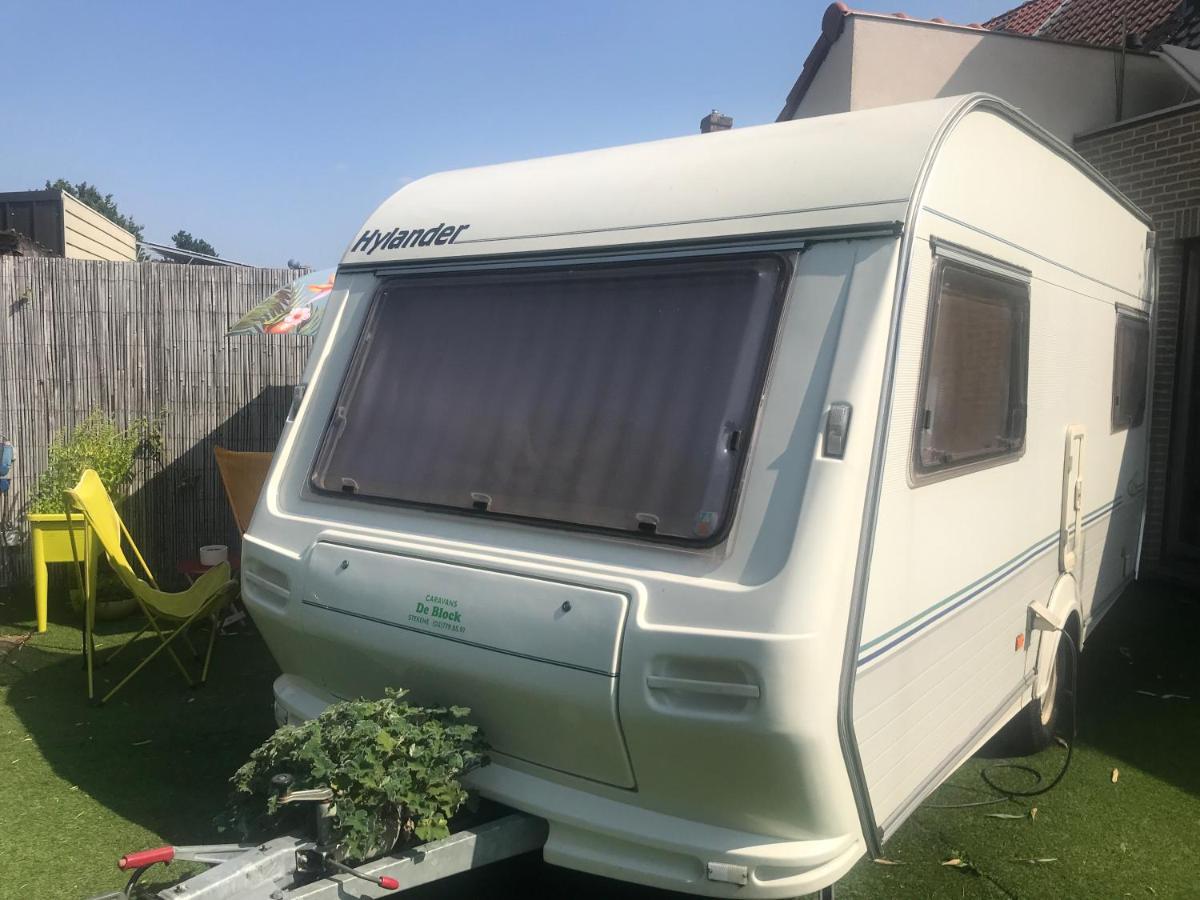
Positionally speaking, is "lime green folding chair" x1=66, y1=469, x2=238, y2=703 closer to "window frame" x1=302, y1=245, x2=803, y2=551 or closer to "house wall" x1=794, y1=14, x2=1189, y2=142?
"window frame" x1=302, y1=245, x2=803, y2=551

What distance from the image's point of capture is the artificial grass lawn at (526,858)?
346 centimetres

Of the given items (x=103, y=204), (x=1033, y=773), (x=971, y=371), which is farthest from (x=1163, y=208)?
(x=103, y=204)

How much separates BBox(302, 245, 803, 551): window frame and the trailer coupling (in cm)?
90

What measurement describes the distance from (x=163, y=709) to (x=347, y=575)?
2.45 m

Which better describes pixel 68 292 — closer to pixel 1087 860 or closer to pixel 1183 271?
pixel 1087 860

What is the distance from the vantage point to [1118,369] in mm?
5000

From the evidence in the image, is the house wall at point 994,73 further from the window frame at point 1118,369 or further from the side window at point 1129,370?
the side window at point 1129,370

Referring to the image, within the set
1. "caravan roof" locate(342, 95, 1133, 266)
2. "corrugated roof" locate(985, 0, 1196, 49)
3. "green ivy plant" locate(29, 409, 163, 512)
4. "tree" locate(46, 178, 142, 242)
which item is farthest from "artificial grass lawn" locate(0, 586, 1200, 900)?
"tree" locate(46, 178, 142, 242)

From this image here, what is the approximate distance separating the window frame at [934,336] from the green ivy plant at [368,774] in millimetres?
1470

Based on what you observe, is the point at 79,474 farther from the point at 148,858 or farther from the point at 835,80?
the point at 835,80

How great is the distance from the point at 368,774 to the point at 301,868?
0.90ft

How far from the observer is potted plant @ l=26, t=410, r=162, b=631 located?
602 centimetres

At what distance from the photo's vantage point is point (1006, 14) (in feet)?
36.7

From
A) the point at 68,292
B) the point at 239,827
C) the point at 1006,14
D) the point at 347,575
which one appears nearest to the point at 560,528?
the point at 347,575
